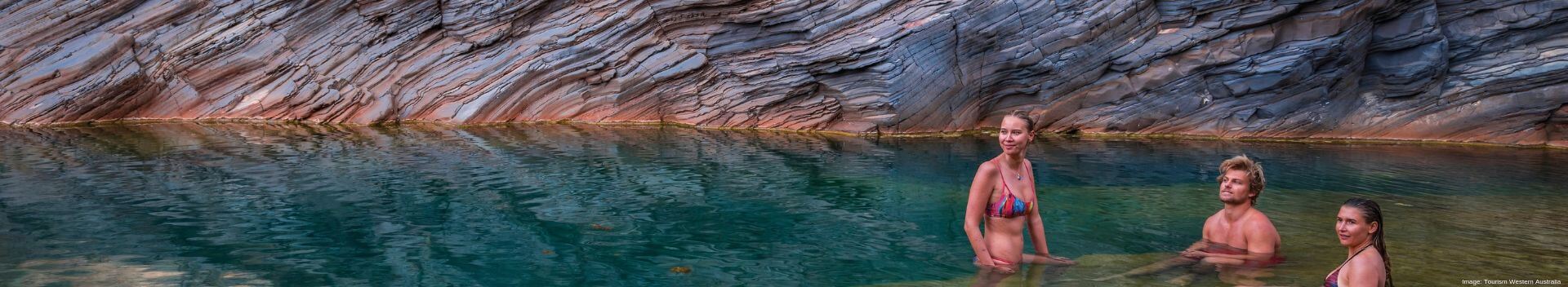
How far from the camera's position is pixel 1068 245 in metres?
7.36

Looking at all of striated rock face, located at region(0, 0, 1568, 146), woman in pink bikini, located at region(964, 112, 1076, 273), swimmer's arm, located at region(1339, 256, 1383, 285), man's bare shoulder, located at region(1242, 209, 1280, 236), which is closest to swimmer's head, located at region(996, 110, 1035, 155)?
woman in pink bikini, located at region(964, 112, 1076, 273)

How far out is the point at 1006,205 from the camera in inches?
222

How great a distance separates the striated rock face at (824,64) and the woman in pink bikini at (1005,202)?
411 inches

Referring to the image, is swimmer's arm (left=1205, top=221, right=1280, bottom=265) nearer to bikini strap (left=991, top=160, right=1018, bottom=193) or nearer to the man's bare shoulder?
the man's bare shoulder

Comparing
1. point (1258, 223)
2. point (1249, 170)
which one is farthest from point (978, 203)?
point (1258, 223)

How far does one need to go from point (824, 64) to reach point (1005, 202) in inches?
441

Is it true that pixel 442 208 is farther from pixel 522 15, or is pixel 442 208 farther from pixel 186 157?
pixel 522 15

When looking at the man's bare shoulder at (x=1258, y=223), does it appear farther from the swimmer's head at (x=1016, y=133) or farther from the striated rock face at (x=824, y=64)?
the striated rock face at (x=824, y=64)

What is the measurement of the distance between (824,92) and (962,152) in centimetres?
359

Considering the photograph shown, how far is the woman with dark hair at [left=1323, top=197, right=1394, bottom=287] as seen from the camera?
4.63 metres

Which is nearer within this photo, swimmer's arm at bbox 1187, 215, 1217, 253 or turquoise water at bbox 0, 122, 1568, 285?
turquoise water at bbox 0, 122, 1568, 285

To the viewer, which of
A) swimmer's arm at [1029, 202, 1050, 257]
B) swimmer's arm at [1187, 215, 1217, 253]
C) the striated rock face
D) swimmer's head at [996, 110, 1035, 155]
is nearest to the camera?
swimmer's head at [996, 110, 1035, 155]

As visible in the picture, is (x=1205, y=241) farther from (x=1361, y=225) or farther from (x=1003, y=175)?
(x=1361, y=225)

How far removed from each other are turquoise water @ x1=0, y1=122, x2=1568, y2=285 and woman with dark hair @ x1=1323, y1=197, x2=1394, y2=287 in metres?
1.28
